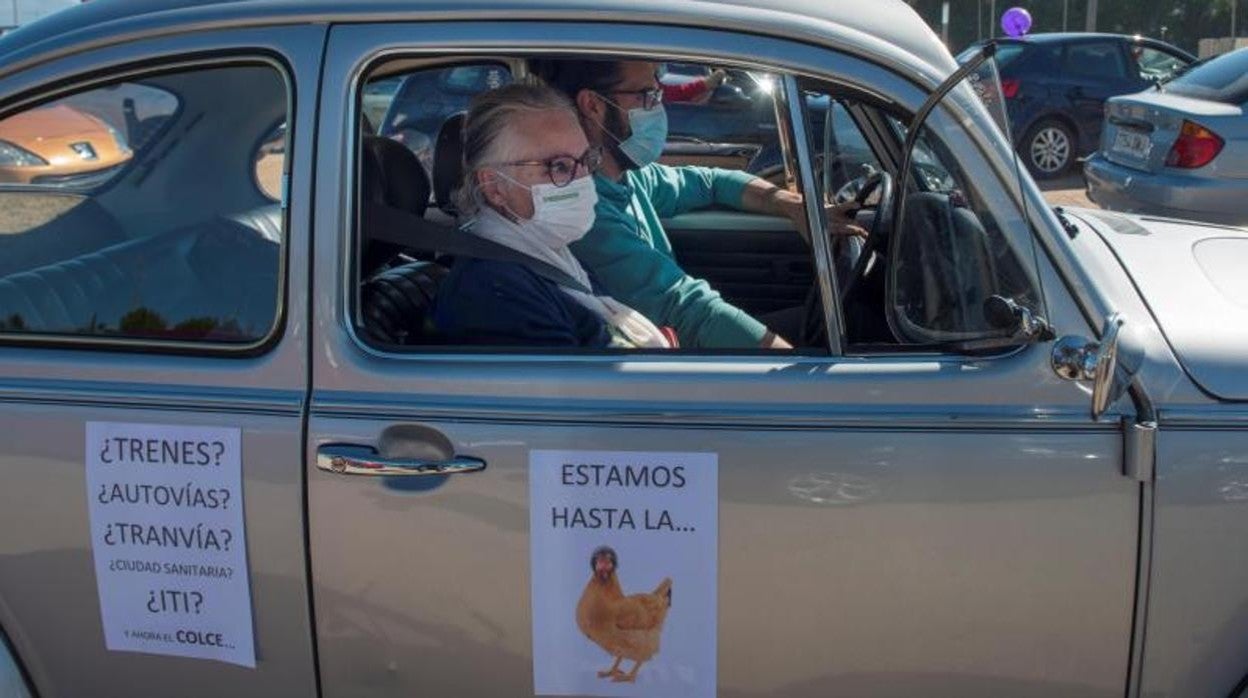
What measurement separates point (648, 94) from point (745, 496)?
4.10ft

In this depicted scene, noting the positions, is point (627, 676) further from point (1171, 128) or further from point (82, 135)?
point (1171, 128)

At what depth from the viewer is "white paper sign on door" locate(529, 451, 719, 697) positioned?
2182 mm

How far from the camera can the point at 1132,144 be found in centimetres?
922

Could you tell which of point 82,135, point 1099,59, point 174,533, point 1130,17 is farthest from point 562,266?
A: point 1130,17

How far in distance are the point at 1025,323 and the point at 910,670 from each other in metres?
0.61

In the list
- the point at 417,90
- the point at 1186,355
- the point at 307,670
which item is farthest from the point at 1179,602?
the point at 417,90

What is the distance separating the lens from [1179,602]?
214 cm

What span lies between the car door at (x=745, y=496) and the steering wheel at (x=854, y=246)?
0.96 ft

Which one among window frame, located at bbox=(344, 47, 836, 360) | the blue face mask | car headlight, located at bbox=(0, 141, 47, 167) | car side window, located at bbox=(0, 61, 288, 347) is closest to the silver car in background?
the blue face mask

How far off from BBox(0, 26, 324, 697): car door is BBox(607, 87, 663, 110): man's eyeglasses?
0.86m

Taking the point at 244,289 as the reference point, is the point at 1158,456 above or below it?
below

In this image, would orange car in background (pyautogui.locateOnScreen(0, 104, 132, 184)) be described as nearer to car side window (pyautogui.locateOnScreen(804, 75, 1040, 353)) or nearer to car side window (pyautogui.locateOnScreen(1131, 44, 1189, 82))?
car side window (pyautogui.locateOnScreen(804, 75, 1040, 353))

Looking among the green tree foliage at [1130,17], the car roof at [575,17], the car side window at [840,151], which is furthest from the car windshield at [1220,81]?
the green tree foliage at [1130,17]

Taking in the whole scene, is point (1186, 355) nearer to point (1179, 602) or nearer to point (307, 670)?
point (1179, 602)
